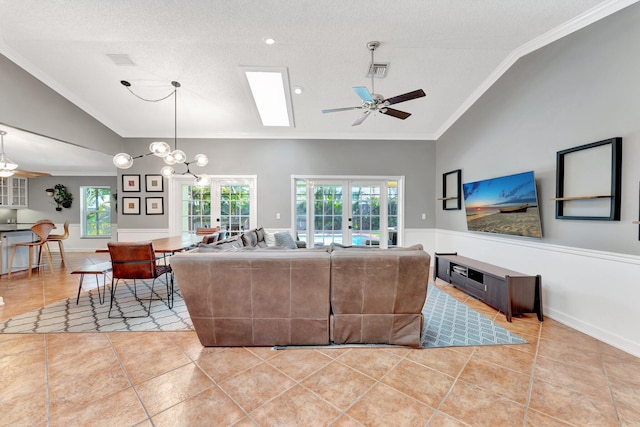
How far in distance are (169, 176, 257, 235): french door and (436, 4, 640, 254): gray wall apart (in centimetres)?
452

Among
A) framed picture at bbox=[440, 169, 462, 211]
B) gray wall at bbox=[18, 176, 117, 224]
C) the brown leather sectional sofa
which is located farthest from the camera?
gray wall at bbox=[18, 176, 117, 224]

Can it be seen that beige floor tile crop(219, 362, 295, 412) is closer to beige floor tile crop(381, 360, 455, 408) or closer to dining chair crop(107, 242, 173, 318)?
beige floor tile crop(381, 360, 455, 408)

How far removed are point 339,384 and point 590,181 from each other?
3.04 m

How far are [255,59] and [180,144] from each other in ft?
10.1

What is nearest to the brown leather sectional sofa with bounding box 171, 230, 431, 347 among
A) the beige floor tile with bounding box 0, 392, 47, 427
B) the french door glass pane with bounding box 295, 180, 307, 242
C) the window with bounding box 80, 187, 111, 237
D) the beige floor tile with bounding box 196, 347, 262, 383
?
the beige floor tile with bounding box 196, 347, 262, 383

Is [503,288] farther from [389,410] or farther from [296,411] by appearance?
[296,411]

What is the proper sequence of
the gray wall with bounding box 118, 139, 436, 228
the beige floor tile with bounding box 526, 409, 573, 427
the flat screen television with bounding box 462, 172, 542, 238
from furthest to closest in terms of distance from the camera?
the gray wall with bounding box 118, 139, 436, 228 → the flat screen television with bounding box 462, 172, 542, 238 → the beige floor tile with bounding box 526, 409, 573, 427

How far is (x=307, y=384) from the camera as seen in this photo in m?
1.76

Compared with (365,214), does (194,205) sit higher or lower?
higher

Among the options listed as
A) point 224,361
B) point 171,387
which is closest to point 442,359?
point 224,361

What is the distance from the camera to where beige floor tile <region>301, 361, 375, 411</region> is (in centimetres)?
162

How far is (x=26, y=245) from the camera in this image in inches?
181

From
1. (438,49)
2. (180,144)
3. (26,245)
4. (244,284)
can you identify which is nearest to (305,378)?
(244,284)

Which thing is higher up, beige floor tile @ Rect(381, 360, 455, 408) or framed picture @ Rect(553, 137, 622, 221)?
framed picture @ Rect(553, 137, 622, 221)
